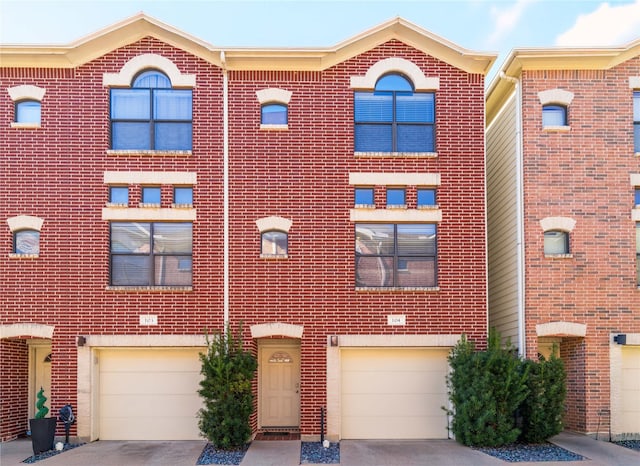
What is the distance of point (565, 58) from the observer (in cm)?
1348

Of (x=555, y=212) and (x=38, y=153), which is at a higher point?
(x=38, y=153)

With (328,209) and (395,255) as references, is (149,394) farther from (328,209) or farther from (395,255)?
(395,255)

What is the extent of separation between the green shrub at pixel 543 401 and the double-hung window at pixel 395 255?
2903 mm

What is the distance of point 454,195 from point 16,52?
34.2ft

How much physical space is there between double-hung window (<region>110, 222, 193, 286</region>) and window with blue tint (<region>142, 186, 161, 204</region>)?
53 cm

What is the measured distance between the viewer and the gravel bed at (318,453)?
1144 cm

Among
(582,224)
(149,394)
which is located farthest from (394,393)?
(582,224)

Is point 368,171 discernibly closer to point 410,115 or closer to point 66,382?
point 410,115

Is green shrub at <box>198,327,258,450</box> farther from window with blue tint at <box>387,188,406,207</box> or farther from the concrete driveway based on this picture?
window with blue tint at <box>387,188,406,207</box>

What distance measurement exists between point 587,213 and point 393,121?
4.89 metres

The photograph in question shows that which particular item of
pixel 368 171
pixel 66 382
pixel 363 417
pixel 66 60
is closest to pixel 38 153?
pixel 66 60

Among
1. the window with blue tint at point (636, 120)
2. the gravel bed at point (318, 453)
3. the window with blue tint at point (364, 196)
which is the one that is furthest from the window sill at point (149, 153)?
the window with blue tint at point (636, 120)

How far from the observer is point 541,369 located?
12.4 m

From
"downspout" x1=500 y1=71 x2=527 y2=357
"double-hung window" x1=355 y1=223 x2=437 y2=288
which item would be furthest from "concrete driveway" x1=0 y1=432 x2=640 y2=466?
"double-hung window" x1=355 y1=223 x2=437 y2=288
